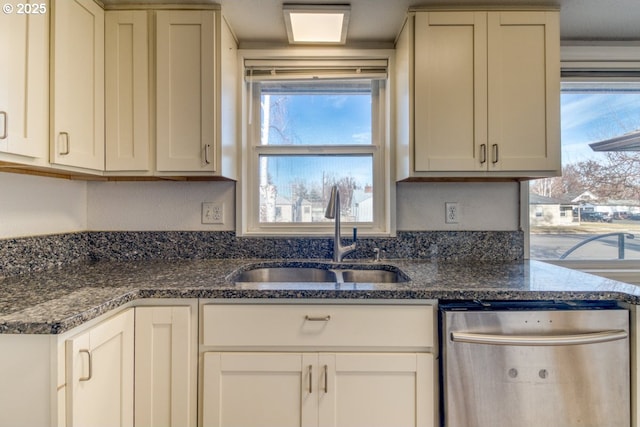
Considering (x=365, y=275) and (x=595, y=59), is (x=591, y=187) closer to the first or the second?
(x=595, y=59)

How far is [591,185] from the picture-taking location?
6.31 feet

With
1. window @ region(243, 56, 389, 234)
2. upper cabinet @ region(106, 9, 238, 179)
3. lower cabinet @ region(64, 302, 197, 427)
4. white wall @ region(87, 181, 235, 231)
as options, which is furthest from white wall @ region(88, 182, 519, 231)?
lower cabinet @ region(64, 302, 197, 427)

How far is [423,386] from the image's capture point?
1185 millimetres

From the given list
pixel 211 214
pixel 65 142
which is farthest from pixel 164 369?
pixel 65 142

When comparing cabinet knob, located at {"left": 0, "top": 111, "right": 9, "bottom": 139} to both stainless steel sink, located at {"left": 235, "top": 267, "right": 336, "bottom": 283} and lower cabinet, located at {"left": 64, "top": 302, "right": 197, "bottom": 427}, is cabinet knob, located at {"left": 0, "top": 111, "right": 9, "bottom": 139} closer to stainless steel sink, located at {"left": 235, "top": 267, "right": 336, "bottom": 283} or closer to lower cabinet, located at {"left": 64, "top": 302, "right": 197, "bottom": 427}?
lower cabinet, located at {"left": 64, "top": 302, "right": 197, "bottom": 427}

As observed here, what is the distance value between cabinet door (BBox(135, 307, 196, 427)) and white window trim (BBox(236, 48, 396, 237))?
719 millimetres

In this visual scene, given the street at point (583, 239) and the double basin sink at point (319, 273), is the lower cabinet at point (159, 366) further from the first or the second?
the street at point (583, 239)

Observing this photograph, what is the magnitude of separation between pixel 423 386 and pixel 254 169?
1.40m

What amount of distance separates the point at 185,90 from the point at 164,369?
47.6 inches

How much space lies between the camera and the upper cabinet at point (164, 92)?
1562 mm

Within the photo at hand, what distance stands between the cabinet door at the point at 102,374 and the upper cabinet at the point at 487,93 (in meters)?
1.39

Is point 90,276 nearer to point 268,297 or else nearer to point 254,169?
point 268,297

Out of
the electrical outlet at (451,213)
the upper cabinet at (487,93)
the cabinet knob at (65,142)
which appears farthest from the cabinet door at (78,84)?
the electrical outlet at (451,213)

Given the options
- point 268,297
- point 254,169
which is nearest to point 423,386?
point 268,297
